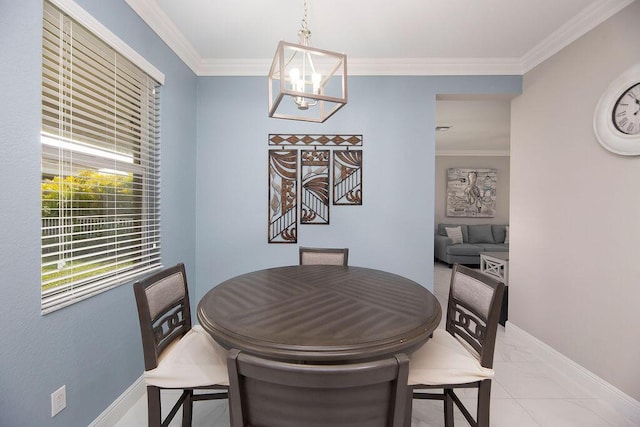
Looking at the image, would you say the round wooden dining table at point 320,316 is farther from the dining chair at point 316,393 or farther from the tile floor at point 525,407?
the tile floor at point 525,407

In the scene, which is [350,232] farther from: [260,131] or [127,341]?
[127,341]

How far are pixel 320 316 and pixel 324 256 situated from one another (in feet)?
3.62

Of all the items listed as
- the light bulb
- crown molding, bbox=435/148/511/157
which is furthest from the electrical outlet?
crown molding, bbox=435/148/511/157

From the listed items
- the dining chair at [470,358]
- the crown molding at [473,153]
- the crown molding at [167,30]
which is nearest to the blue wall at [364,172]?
the crown molding at [167,30]

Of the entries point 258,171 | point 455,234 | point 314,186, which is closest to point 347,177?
point 314,186

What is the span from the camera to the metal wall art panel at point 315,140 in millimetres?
2796

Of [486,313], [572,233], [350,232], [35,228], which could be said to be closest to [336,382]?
[486,313]

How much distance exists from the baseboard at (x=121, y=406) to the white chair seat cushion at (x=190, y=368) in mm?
726

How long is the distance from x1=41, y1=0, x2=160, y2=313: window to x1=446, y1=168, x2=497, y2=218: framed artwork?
252 inches

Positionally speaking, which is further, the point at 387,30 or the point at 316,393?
the point at 387,30

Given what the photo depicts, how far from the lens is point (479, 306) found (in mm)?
1398

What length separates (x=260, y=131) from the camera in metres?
2.82

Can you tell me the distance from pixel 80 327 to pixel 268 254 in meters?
1.59

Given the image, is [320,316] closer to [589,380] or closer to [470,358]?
[470,358]
